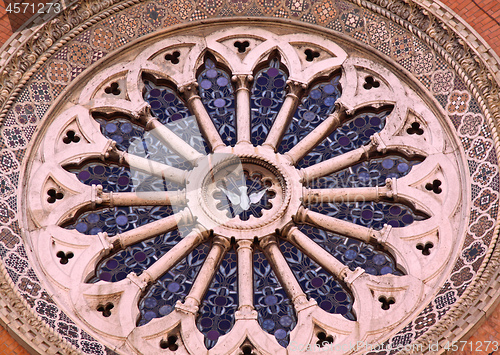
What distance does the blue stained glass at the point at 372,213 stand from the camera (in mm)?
17594

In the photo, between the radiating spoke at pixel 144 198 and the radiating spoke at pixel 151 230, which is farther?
the radiating spoke at pixel 144 198

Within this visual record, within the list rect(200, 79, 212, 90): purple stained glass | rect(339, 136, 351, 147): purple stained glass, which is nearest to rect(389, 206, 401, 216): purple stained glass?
rect(339, 136, 351, 147): purple stained glass

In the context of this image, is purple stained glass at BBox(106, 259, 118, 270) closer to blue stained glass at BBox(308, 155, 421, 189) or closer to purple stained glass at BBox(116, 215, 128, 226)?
purple stained glass at BBox(116, 215, 128, 226)

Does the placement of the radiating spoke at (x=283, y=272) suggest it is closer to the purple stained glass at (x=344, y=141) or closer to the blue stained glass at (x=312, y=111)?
the blue stained glass at (x=312, y=111)

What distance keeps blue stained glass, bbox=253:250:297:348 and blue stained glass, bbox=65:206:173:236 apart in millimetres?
1761

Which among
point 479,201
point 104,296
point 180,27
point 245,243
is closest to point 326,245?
point 245,243

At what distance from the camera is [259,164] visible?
18.1 metres

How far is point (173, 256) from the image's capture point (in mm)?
17203

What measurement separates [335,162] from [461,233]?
2.42 metres

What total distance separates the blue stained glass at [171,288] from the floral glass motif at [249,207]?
0.05 feet

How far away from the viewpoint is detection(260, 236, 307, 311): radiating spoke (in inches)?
655

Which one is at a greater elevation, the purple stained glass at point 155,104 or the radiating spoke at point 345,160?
the purple stained glass at point 155,104

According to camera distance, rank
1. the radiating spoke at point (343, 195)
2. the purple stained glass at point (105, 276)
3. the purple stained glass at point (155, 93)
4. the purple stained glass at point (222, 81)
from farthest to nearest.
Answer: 1. the purple stained glass at point (222, 81)
2. the purple stained glass at point (155, 93)
3. the radiating spoke at point (343, 195)
4. the purple stained glass at point (105, 276)

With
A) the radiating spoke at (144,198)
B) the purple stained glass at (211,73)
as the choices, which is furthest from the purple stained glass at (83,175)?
the purple stained glass at (211,73)
